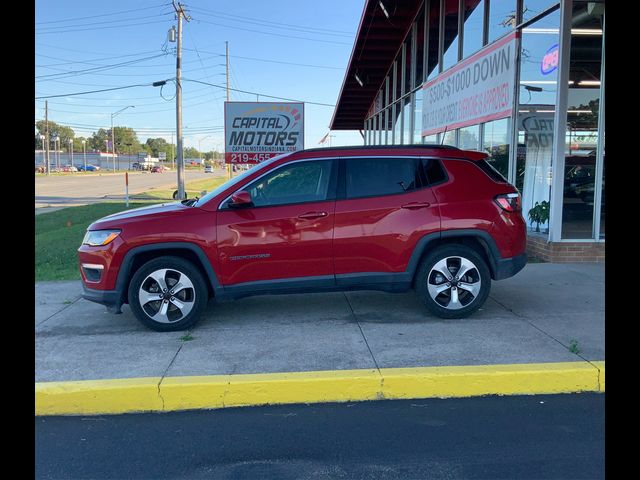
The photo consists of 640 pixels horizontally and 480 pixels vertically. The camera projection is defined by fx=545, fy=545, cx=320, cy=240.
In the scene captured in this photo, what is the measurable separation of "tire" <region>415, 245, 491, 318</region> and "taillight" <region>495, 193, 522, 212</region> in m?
0.57

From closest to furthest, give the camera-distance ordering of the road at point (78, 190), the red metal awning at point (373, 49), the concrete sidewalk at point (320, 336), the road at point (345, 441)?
the road at point (345, 441), the concrete sidewalk at point (320, 336), the red metal awning at point (373, 49), the road at point (78, 190)

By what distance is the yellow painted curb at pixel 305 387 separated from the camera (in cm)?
402

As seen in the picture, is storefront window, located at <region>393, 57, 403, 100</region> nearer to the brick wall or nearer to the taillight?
the brick wall

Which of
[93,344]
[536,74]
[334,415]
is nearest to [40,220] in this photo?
[93,344]

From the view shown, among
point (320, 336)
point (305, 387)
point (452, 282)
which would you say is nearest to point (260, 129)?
point (452, 282)

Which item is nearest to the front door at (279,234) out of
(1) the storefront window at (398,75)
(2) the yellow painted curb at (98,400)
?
(2) the yellow painted curb at (98,400)

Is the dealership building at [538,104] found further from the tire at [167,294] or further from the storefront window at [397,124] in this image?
the tire at [167,294]

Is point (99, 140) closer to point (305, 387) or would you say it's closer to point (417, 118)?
point (417, 118)

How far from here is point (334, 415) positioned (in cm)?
389

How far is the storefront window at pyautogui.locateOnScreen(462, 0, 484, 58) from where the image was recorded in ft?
36.8

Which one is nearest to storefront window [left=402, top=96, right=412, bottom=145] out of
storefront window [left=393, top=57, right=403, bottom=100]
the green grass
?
storefront window [left=393, top=57, right=403, bottom=100]

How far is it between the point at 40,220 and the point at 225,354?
47.4ft

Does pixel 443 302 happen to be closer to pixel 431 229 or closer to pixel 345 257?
pixel 431 229

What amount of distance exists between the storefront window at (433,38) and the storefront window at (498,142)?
11.4ft
